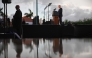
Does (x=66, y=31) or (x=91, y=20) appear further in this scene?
(x=91, y=20)

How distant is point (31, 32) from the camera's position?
9.33 meters

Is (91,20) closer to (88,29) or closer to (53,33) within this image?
(88,29)

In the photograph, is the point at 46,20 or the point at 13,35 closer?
the point at 13,35

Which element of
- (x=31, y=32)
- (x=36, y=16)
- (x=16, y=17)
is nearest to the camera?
(x=16, y=17)

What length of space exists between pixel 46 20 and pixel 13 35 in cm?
479

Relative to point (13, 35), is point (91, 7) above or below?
above

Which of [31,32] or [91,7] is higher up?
[91,7]

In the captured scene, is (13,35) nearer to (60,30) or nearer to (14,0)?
(60,30)

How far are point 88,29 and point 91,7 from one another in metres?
2.16

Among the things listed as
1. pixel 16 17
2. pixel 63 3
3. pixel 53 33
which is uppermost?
pixel 63 3

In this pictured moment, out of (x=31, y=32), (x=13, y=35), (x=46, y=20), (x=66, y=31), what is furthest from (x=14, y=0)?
(x=13, y=35)

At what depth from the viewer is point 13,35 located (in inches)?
281

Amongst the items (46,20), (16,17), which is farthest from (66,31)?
(16,17)

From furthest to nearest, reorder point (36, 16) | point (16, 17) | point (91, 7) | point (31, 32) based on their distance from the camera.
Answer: point (91, 7) < point (36, 16) < point (31, 32) < point (16, 17)
